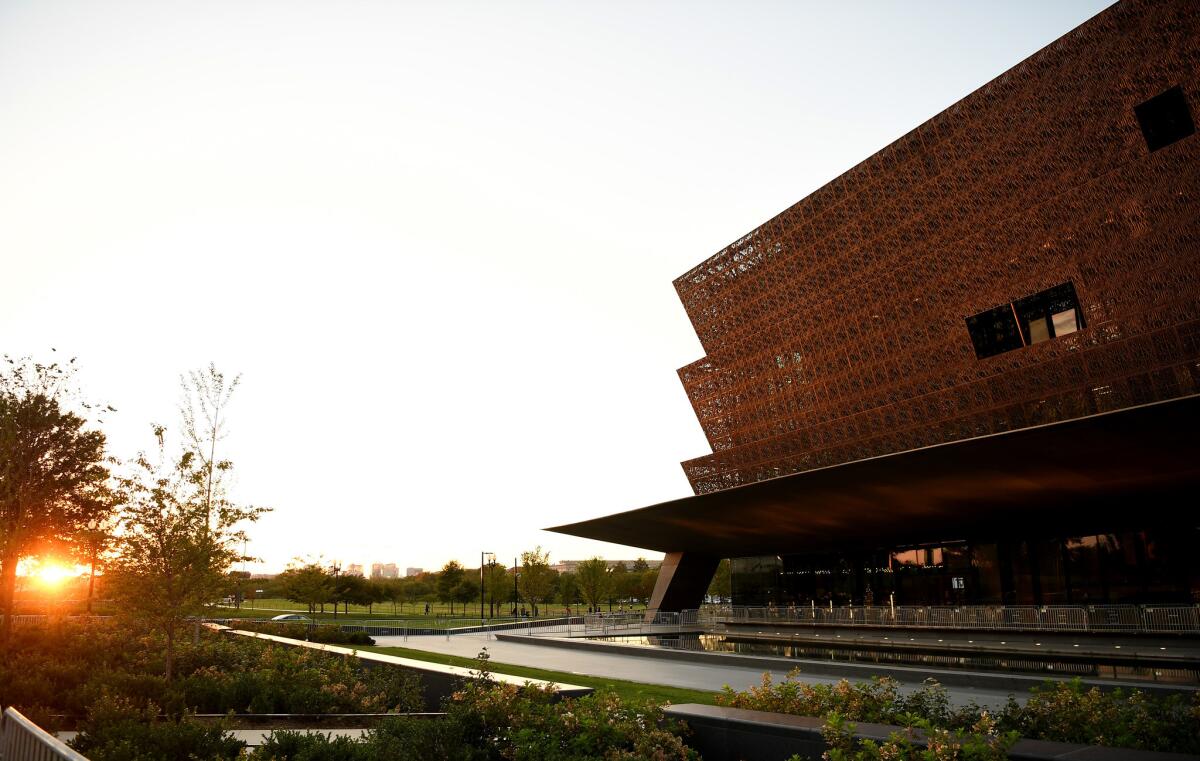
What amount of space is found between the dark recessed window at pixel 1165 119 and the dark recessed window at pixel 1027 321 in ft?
15.8

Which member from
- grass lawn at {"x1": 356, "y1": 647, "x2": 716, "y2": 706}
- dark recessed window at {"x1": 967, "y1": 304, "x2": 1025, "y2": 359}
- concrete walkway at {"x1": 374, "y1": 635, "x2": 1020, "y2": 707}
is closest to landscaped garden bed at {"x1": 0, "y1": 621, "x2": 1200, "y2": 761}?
grass lawn at {"x1": 356, "y1": 647, "x2": 716, "y2": 706}

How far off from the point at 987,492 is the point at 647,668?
1176cm

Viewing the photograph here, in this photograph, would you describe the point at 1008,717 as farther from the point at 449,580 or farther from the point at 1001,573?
the point at 449,580

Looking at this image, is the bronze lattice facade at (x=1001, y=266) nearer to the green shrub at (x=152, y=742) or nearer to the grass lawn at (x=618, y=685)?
the grass lawn at (x=618, y=685)

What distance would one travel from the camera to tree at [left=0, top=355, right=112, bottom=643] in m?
24.6

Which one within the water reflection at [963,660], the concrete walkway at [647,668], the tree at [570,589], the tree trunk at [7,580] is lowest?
the water reflection at [963,660]

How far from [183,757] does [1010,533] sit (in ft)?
98.0

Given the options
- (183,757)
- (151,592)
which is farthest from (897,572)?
(183,757)

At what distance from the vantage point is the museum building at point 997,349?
886 inches

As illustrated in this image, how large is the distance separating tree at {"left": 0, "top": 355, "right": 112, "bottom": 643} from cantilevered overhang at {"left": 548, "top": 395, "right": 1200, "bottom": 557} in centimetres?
2233

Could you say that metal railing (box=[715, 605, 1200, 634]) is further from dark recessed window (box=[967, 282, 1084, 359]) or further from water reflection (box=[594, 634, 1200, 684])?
dark recessed window (box=[967, 282, 1084, 359])

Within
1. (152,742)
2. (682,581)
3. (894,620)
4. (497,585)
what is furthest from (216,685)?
(497,585)

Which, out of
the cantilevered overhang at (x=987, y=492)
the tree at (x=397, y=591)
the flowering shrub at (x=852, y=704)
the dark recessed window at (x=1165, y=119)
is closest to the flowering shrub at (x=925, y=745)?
the flowering shrub at (x=852, y=704)

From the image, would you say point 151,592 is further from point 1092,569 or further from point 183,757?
point 1092,569
